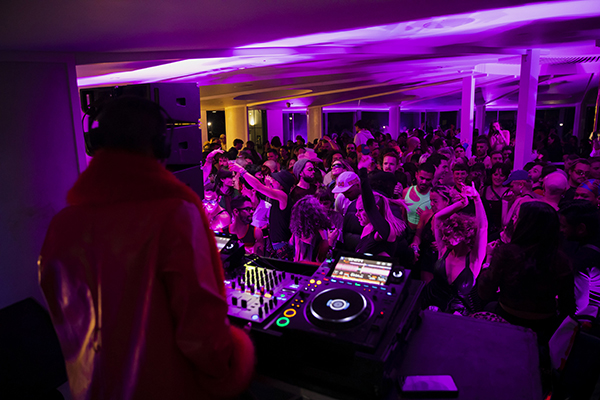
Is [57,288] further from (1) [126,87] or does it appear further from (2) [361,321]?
(1) [126,87]

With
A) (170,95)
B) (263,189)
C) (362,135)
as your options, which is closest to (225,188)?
(263,189)

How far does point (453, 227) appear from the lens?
265 centimetres

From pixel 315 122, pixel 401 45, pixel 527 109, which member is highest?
pixel 401 45

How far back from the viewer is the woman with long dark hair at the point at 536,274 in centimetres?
198

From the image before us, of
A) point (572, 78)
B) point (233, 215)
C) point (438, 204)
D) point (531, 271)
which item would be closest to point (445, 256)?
point (438, 204)

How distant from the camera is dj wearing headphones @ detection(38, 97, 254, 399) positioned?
3.07ft

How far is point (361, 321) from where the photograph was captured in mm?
1229

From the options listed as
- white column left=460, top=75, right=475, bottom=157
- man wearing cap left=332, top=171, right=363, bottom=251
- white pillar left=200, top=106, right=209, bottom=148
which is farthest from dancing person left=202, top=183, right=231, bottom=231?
white pillar left=200, top=106, right=209, bottom=148

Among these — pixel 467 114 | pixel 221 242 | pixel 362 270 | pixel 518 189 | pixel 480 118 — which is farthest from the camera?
pixel 480 118

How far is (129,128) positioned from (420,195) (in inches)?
125

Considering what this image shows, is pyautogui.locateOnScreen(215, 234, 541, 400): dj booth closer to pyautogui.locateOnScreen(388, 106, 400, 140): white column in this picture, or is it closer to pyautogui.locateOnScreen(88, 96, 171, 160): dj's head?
pyautogui.locateOnScreen(88, 96, 171, 160): dj's head

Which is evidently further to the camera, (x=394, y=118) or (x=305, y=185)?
(x=394, y=118)

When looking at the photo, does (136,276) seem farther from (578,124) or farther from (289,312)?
(578,124)

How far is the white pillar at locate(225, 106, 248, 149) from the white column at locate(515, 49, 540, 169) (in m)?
9.78
